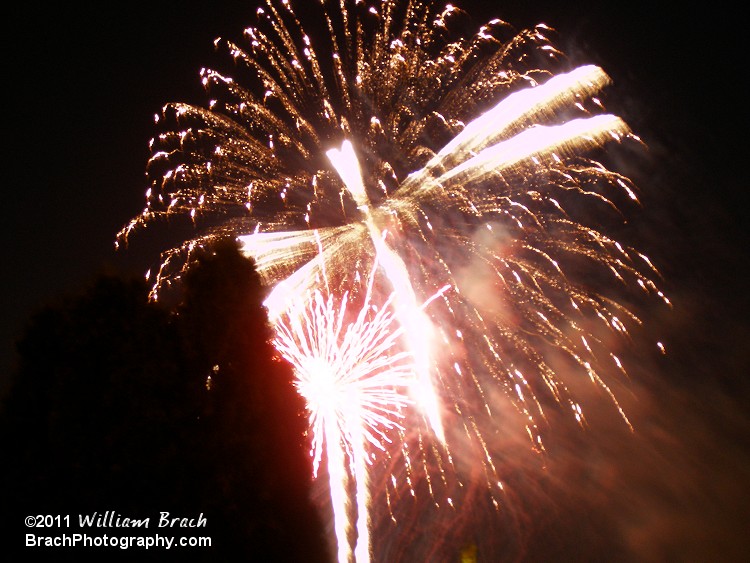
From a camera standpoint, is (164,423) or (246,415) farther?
(246,415)

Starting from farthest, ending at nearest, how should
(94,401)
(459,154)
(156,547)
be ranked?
1. (459,154)
2. (94,401)
3. (156,547)

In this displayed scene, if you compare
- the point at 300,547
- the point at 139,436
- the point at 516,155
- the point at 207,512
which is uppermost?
the point at 516,155

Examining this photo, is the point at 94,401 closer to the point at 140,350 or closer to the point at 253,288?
the point at 140,350

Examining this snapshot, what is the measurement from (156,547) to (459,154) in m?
9.72

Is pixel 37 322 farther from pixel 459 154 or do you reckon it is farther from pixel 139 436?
pixel 459 154

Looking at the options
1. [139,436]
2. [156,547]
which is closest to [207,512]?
[156,547]

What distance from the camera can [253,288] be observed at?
9.88 meters

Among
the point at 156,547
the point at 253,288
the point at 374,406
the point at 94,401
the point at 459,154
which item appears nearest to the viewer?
the point at 156,547

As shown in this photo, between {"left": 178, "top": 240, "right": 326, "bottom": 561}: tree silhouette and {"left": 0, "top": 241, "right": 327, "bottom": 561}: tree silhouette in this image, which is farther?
{"left": 178, "top": 240, "right": 326, "bottom": 561}: tree silhouette

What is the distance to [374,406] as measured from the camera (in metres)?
13.3

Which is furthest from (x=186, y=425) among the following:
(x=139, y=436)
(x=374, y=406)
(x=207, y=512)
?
(x=374, y=406)

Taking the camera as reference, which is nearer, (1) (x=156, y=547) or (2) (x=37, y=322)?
(1) (x=156, y=547)

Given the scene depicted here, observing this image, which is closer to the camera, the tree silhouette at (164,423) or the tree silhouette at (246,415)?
the tree silhouette at (164,423)

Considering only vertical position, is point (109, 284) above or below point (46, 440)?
above
